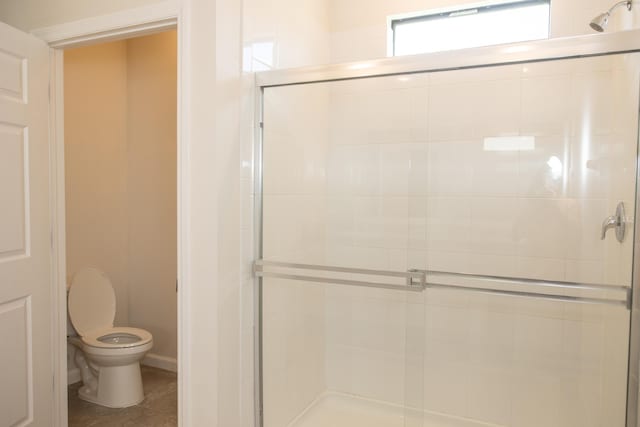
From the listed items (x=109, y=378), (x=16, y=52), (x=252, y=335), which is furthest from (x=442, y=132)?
(x=109, y=378)

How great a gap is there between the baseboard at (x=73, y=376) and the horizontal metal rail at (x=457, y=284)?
191 centimetres

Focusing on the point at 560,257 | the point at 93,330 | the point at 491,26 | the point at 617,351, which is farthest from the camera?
the point at 93,330

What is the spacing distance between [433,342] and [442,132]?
0.97 metres

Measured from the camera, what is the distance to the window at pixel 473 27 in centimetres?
243

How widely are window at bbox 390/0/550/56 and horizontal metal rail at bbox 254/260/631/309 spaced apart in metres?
1.36

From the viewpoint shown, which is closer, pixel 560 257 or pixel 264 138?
pixel 560 257

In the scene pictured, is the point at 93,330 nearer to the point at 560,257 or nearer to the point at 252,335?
the point at 252,335

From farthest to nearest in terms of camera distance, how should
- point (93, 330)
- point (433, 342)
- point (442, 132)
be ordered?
point (93, 330) → point (433, 342) → point (442, 132)

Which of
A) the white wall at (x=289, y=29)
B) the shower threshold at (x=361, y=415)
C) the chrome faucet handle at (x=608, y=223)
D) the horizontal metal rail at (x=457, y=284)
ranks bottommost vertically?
the shower threshold at (x=361, y=415)

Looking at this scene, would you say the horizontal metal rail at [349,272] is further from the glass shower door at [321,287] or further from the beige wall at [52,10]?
the beige wall at [52,10]

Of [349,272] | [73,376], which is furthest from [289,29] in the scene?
[73,376]

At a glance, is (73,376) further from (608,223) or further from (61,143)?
(608,223)

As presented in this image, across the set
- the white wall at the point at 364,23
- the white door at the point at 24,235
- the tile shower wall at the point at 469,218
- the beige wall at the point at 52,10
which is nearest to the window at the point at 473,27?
the white wall at the point at 364,23

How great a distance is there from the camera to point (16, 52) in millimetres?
1964
